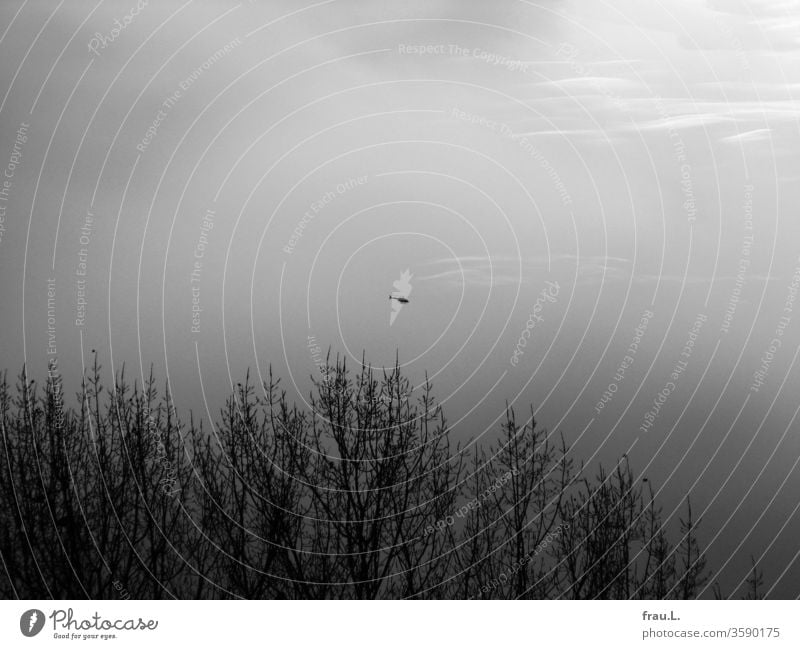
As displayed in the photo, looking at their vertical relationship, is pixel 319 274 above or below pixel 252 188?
below

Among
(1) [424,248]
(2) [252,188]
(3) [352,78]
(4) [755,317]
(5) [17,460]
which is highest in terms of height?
(3) [352,78]

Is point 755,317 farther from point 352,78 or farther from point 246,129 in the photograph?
point 246,129

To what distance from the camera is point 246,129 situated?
10.6 meters

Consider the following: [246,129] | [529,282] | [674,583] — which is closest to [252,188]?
[246,129]

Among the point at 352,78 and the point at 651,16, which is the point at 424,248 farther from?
the point at 651,16

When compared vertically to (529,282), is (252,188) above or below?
above

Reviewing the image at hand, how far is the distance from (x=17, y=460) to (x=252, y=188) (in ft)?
15.7

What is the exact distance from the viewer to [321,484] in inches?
464

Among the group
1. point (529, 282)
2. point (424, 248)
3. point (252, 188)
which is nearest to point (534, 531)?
point (529, 282)
